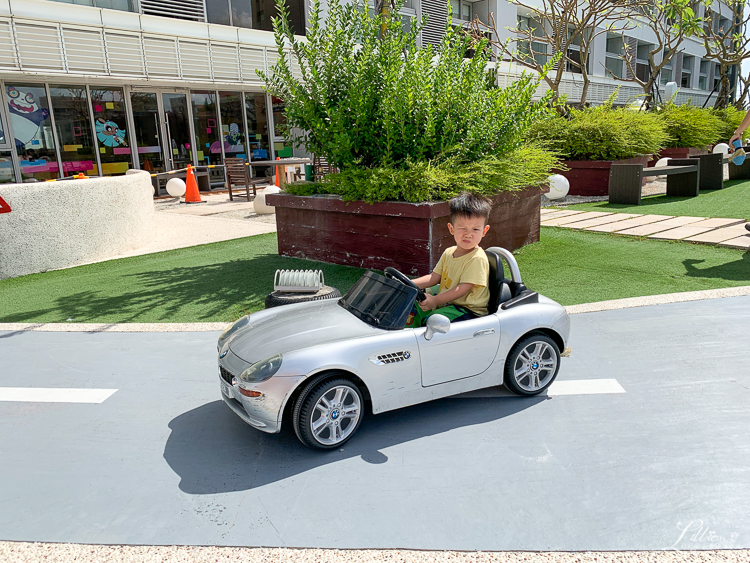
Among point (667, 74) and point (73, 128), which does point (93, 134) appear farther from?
point (667, 74)

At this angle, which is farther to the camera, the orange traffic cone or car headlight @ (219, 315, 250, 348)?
the orange traffic cone

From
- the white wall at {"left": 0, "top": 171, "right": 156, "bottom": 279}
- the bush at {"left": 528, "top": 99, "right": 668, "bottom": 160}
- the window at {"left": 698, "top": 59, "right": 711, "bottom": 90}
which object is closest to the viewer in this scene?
the white wall at {"left": 0, "top": 171, "right": 156, "bottom": 279}

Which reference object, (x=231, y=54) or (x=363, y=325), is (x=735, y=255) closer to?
(x=363, y=325)

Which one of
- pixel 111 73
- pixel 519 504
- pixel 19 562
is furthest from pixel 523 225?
pixel 111 73

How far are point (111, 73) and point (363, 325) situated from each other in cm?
1488

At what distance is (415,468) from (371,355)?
26.3 inches

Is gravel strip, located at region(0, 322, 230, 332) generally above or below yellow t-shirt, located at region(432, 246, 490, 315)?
below

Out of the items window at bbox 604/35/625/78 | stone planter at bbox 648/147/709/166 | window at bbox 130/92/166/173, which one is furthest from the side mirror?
window at bbox 604/35/625/78

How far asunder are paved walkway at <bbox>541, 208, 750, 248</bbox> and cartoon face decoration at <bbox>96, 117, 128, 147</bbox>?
12.5 meters

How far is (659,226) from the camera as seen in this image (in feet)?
30.9

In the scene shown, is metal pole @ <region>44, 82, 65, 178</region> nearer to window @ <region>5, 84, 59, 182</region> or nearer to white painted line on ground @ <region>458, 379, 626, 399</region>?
window @ <region>5, 84, 59, 182</region>

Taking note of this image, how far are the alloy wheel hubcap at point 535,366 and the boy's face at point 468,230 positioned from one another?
81cm

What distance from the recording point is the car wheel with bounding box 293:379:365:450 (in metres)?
3.27

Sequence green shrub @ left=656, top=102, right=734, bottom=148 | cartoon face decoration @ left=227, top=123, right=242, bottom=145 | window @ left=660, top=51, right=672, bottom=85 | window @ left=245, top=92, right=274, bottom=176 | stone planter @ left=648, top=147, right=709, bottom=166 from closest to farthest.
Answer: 1. stone planter @ left=648, top=147, right=709, bottom=166
2. green shrub @ left=656, top=102, right=734, bottom=148
3. cartoon face decoration @ left=227, top=123, right=242, bottom=145
4. window @ left=245, top=92, right=274, bottom=176
5. window @ left=660, top=51, right=672, bottom=85
